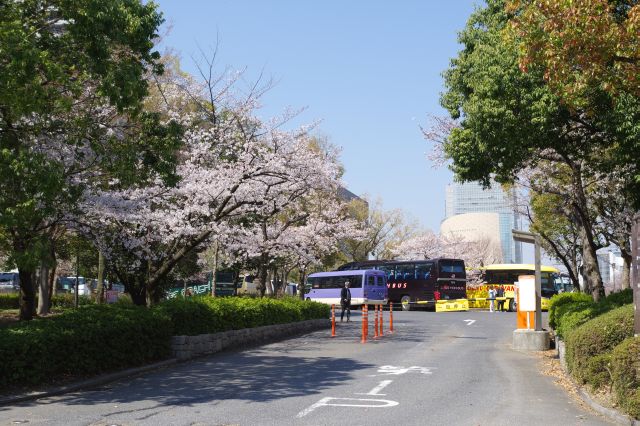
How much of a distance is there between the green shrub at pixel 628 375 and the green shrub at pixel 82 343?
360 inches

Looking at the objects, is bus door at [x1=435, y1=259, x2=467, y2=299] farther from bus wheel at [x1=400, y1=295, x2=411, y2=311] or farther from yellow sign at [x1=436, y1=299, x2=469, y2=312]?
bus wheel at [x1=400, y1=295, x2=411, y2=311]

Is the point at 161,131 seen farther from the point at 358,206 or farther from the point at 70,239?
the point at 358,206

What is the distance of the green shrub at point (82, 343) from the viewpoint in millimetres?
11016

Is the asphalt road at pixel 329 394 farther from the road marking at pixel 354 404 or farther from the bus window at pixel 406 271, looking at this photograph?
the bus window at pixel 406 271

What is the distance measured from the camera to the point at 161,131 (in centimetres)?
1409

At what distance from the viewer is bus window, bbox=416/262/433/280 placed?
4772cm

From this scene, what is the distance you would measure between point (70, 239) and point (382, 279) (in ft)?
76.1

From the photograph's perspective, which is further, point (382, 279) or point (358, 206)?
point (358, 206)

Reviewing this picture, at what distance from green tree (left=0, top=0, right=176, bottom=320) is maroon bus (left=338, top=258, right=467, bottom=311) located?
35.6m

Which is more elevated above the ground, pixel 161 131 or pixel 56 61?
pixel 56 61

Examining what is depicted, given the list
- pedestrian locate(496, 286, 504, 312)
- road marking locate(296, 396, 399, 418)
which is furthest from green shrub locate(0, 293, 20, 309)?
road marking locate(296, 396, 399, 418)

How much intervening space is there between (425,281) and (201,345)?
32.8m

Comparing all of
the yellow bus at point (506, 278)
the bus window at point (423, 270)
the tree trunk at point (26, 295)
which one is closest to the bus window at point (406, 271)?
the bus window at point (423, 270)

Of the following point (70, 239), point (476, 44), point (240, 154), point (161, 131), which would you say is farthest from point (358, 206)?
point (161, 131)
